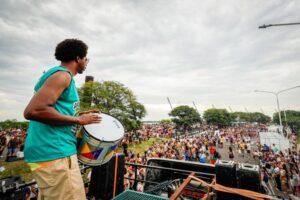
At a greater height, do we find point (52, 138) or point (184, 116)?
point (184, 116)

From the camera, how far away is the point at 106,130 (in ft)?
7.03

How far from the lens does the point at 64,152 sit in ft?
5.54

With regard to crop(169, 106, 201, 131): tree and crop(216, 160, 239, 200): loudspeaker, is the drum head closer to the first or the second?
crop(216, 160, 239, 200): loudspeaker

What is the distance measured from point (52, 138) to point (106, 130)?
23.6 inches

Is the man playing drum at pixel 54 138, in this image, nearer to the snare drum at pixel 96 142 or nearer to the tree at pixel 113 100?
the snare drum at pixel 96 142

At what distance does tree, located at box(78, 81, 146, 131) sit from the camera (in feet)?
97.6

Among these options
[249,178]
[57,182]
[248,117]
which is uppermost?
[248,117]

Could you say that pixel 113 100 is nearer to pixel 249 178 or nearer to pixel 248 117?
pixel 249 178

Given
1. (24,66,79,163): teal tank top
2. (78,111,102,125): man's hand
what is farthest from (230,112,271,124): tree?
(24,66,79,163): teal tank top

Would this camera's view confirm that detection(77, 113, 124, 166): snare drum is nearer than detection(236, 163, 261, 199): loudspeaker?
Yes

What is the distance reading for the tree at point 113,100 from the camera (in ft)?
97.6

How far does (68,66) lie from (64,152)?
0.84 metres

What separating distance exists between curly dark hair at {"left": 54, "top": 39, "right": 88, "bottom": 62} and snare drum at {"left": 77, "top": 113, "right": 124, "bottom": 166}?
0.73 metres

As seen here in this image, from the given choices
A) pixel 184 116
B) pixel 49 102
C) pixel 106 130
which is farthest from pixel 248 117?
pixel 49 102
